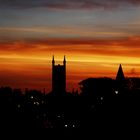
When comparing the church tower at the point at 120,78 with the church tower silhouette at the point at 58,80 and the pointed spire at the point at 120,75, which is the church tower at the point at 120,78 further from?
the church tower silhouette at the point at 58,80

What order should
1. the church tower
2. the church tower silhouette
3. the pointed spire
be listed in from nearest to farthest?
the church tower < the pointed spire < the church tower silhouette

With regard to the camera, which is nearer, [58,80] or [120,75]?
[120,75]

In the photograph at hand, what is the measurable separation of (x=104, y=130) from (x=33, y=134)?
7343 millimetres

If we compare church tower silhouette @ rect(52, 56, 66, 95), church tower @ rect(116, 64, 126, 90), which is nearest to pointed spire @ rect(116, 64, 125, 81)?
church tower @ rect(116, 64, 126, 90)

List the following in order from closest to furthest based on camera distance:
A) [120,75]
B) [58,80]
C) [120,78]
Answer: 1. [120,78]
2. [120,75]
3. [58,80]

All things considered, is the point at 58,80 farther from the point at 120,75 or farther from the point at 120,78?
the point at 120,78

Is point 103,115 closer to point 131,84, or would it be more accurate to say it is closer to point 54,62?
point 131,84

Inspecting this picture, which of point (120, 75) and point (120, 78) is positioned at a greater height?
point (120, 75)

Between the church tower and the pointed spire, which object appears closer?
the church tower

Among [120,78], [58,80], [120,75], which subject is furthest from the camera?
[58,80]

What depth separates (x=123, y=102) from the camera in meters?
76.8

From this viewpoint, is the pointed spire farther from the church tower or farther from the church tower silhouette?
the church tower silhouette

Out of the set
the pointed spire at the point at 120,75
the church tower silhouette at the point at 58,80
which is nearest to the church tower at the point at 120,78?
the pointed spire at the point at 120,75

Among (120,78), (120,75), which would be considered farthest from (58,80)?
(120,78)
